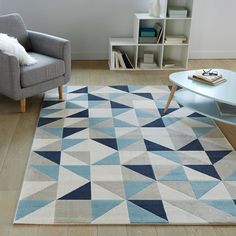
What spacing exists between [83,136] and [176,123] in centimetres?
86

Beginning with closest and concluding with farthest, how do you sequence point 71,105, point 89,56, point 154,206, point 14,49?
point 154,206 < point 14,49 < point 71,105 < point 89,56

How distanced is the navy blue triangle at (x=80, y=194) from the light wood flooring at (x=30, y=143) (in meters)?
0.25

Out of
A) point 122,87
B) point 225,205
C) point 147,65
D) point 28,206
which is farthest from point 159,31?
point 28,206

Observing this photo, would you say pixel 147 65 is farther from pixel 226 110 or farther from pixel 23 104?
pixel 23 104

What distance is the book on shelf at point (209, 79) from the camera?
10.8ft

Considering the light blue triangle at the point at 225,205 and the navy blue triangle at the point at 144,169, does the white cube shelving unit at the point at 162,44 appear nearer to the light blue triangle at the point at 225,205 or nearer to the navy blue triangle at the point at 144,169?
the navy blue triangle at the point at 144,169

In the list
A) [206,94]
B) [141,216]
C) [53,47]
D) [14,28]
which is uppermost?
[14,28]

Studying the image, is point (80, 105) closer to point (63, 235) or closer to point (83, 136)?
point (83, 136)

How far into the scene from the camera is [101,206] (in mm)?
2336

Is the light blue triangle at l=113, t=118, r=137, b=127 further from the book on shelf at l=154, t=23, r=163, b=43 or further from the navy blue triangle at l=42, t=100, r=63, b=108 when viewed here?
the book on shelf at l=154, t=23, r=163, b=43

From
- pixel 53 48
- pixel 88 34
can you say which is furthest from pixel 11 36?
pixel 88 34

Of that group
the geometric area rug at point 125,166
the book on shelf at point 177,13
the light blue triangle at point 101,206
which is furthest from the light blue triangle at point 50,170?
the book on shelf at point 177,13

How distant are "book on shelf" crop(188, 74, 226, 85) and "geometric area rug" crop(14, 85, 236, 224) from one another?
0.38m

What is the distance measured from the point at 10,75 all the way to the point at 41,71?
12.1 inches
